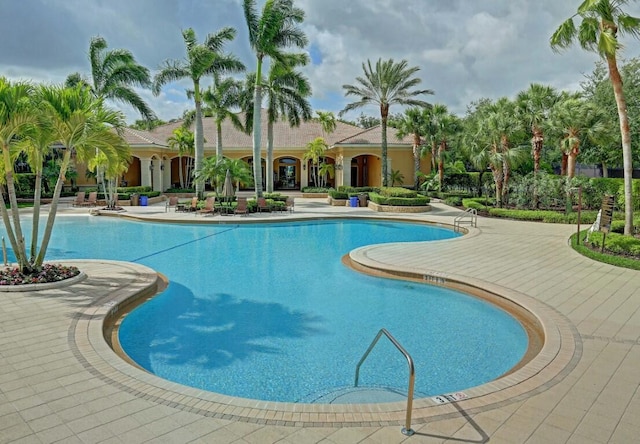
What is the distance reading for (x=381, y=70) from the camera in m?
28.7

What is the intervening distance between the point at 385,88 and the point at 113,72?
16455mm

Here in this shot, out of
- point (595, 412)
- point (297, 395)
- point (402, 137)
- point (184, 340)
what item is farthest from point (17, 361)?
point (402, 137)

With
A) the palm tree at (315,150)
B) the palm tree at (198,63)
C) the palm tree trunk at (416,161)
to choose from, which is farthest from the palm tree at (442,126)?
the palm tree at (198,63)

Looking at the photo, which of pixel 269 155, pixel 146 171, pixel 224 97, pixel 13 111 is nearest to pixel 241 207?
pixel 269 155

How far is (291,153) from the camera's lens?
37250 millimetres

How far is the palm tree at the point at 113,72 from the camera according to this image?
24969 mm

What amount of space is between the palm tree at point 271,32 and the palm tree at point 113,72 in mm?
6765

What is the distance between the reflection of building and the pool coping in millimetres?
28222

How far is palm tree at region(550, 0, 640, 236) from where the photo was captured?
42.1ft

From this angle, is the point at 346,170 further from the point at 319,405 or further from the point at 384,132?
the point at 319,405

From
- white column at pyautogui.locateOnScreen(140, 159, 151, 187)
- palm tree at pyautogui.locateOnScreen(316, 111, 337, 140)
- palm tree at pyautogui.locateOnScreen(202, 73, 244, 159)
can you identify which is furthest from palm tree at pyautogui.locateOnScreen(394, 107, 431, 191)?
white column at pyautogui.locateOnScreen(140, 159, 151, 187)

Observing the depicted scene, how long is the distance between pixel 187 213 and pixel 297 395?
18.8 metres

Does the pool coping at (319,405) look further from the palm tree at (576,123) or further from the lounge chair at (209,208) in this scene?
the palm tree at (576,123)

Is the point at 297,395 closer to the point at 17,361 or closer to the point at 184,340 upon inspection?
the point at 184,340
